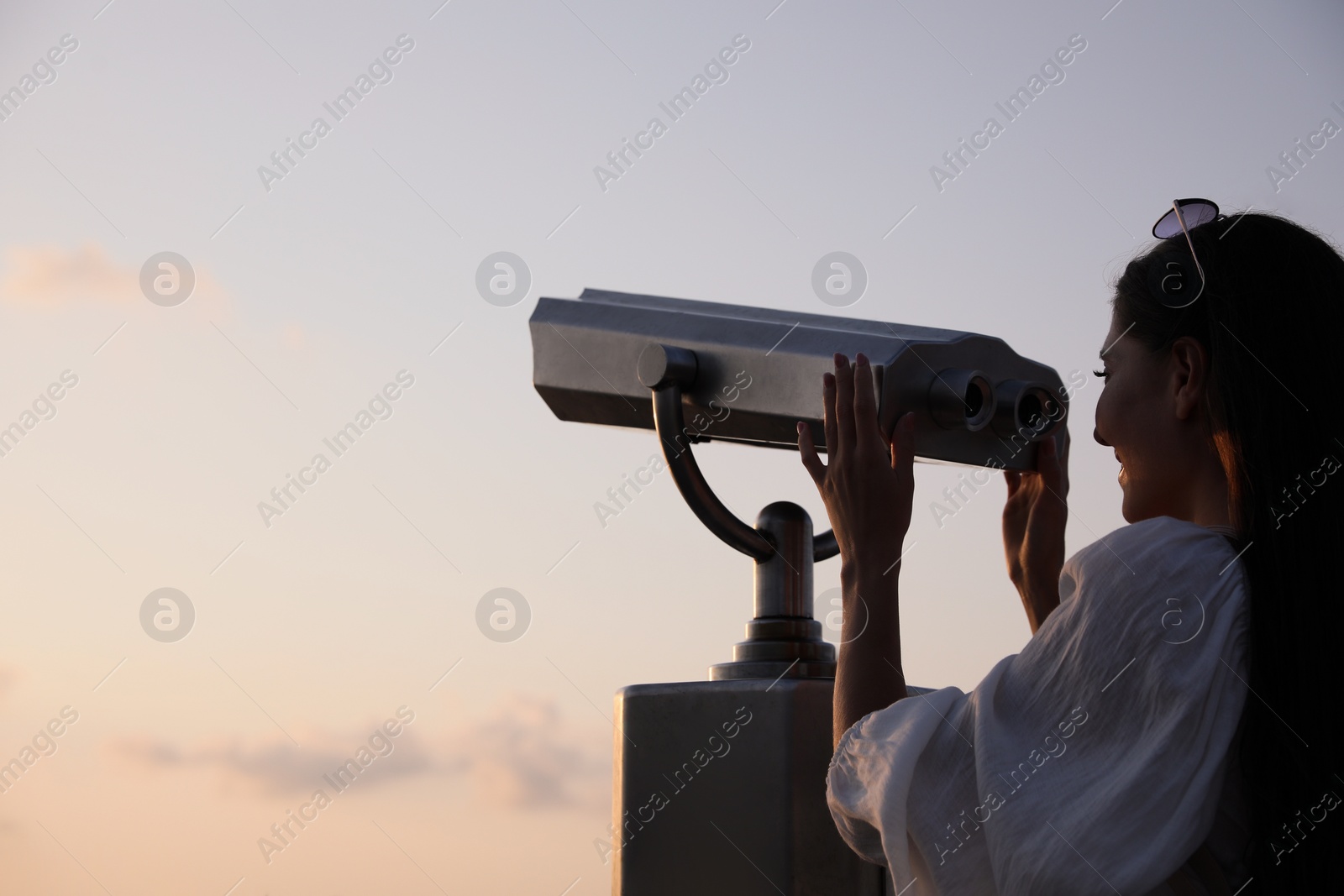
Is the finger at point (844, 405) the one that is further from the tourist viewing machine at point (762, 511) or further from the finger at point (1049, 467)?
the finger at point (1049, 467)

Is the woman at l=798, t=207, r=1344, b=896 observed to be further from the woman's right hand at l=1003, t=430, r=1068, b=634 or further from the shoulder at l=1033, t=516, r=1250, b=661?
the woman's right hand at l=1003, t=430, r=1068, b=634

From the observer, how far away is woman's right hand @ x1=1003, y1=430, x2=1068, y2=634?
1.41 meters

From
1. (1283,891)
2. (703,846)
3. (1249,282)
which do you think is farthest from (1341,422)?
(703,846)

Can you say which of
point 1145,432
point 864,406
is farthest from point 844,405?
point 1145,432

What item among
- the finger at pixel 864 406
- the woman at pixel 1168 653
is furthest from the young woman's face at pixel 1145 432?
the finger at pixel 864 406

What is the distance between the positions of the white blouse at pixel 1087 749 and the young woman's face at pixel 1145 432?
0.39ft

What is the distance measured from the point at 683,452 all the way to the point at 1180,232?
0.51 m

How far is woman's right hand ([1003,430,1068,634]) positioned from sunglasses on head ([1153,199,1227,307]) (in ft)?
0.87

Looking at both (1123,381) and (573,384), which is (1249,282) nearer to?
(1123,381)

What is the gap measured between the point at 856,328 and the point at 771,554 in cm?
23

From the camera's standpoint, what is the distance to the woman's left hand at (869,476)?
1.15 meters

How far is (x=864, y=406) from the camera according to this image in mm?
1148

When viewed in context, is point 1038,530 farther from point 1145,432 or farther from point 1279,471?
point 1279,471

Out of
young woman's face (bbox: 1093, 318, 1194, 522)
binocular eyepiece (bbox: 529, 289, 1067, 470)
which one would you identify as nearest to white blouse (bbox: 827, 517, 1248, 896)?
young woman's face (bbox: 1093, 318, 1194, 522)
